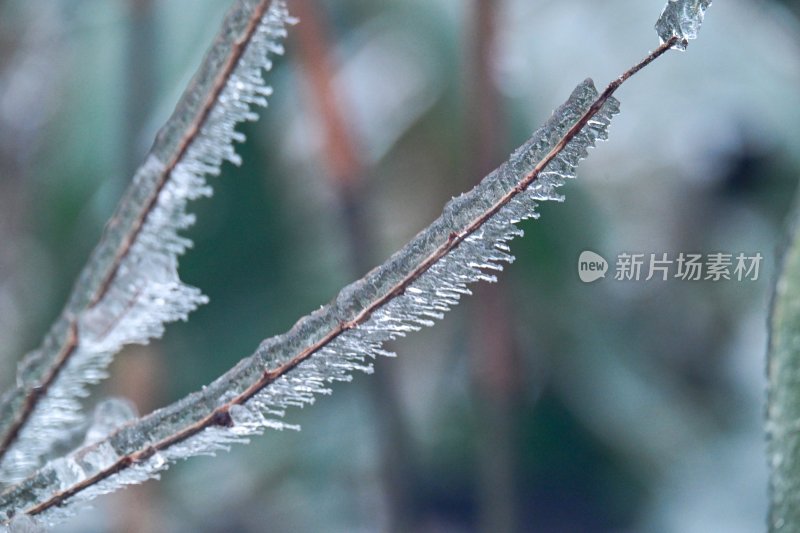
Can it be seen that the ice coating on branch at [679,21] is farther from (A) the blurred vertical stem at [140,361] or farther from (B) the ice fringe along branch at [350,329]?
(A) the blurred vertical stem at [140,361]

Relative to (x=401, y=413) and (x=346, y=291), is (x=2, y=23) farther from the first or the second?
(x=346, y=291)

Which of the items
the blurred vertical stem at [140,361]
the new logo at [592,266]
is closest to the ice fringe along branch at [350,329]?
the new logo at [592,266]

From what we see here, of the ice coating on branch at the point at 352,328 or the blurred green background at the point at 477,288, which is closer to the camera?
the ice coating on branch at the point at 352,328

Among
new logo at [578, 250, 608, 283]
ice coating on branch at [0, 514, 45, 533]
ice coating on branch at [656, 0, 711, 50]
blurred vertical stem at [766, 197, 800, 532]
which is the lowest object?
ice coating on branch at [0, 514, 45, 533]

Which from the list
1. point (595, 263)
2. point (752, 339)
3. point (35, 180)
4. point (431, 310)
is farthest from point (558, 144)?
point (35, 180)

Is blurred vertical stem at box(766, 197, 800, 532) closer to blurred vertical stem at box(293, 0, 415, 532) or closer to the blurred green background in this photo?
the blurred green background

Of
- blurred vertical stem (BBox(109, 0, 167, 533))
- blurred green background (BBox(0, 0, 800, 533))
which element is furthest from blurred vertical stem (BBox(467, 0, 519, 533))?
blurred vertical stem (BBox(109, 0, 167, 533))
